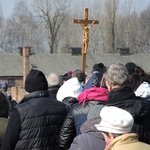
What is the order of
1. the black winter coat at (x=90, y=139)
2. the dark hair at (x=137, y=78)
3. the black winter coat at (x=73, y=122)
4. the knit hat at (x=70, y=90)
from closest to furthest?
1. the black winter coat at (x=90, y=139)
2. the black winter coat at (x=73, y=122)
3. the dark hair at (x=137, y=78)
4. the knit hat at (x=70, y=90)

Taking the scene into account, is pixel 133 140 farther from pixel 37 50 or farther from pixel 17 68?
pixel 37 50

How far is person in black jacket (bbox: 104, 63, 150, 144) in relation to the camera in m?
4.27

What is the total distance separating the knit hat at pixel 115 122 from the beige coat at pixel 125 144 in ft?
0.28

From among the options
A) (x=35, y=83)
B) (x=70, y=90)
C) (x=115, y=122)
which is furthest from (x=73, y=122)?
(x=70, y=90)

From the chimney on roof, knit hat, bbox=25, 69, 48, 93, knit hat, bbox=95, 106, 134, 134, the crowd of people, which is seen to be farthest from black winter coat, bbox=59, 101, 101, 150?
the chimney on roof

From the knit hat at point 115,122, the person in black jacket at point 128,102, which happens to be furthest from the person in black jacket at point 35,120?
the knit hat at point 115,122

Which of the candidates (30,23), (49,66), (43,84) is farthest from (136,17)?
(43,84)

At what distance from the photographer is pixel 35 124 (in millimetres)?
4402

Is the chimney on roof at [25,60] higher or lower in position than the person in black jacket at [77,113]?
lower

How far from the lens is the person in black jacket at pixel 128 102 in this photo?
4273 mm

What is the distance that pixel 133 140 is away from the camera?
3.20 metres

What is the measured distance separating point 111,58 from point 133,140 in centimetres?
4540

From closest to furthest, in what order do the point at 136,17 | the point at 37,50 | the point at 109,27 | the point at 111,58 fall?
the point at 111,58 → the point at 109,27 → the point at 136,17 → the point at 37,50

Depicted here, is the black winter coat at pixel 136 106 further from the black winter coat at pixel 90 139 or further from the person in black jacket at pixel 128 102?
the black winter coat at pixel 90 139
